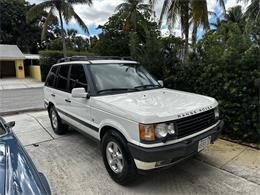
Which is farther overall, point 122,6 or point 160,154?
point 122,6

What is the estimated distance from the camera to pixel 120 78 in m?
3.89

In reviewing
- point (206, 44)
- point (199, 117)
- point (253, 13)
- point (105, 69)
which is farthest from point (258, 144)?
point (253, 13)

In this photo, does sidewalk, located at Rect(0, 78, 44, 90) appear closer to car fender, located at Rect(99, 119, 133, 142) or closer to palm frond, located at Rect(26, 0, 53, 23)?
palm frond, located at Rect(26, 0, 53, 23)

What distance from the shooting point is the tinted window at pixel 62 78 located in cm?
455

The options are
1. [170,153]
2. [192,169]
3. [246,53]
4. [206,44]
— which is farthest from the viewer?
[206,44]

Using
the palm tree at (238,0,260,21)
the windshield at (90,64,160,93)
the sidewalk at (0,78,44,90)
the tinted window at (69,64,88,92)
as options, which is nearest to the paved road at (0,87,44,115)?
the tinted window at (69,64,88,92)

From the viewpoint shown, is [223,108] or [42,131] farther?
[42,131]

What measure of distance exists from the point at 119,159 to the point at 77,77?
185 cm

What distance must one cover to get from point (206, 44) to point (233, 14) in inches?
949

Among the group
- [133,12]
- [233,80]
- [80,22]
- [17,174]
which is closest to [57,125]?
[17,174]

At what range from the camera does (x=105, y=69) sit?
3902 millimetres

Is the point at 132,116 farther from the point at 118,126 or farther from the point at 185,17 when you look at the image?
the point at 185,17

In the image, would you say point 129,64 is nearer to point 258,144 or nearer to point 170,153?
point 170,153

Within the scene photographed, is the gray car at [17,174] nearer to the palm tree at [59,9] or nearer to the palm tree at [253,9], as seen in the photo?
the palm tree at [253,9]
